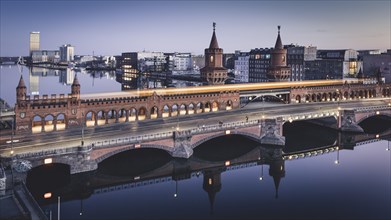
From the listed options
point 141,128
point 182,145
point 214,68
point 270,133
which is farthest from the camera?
point 214,68

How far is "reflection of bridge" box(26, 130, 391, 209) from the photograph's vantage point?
168 feet

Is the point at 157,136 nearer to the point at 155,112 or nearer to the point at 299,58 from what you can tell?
the point at 155,112

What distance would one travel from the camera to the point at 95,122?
71500 mm

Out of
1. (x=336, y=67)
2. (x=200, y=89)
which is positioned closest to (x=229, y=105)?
(x=200, y=89)

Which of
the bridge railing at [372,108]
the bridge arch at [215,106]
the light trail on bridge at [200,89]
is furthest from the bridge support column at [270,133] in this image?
the bridge railing at [372,108]

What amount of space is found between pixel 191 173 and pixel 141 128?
45.5 ft

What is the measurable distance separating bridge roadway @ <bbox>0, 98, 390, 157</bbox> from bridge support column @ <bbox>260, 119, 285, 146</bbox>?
411 cm

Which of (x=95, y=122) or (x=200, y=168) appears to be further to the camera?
(x=95, y=122)

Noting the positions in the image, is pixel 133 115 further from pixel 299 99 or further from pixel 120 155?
pixel 299 99

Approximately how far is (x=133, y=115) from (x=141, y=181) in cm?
2731

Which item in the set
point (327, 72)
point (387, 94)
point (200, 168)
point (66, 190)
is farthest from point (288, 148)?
point (327, 72)

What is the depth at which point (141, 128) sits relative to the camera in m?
68.2

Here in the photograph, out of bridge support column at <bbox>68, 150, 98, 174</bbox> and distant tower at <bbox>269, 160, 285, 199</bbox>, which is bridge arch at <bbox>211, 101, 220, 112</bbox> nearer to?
distant tower at <bbox>269, 160, 285, 199</bbox>

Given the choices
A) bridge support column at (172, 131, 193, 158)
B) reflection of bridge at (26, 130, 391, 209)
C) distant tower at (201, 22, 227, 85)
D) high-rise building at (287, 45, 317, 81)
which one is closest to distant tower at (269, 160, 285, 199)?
reflection of bridge at (26, 130, 391, 209)
